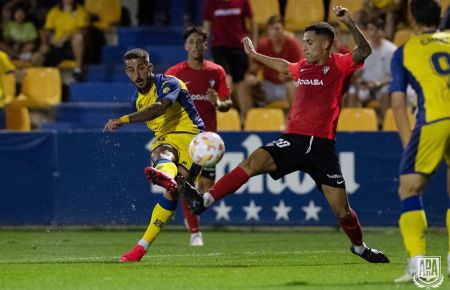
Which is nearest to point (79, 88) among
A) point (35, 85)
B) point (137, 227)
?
point (35, 85)

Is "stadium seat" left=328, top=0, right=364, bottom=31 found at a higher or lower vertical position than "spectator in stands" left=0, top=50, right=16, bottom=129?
higher

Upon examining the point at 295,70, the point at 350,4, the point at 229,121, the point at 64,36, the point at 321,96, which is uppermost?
the point at 295,70

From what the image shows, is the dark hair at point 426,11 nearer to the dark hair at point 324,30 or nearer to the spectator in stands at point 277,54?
the dark hair at point 324,30

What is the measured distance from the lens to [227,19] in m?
17.5

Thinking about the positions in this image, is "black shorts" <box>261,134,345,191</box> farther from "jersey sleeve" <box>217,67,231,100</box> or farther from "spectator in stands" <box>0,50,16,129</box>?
"spectator in stands" <box>0,50,16,129</box>

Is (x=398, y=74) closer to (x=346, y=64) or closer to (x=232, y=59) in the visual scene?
(x=346, y=64)

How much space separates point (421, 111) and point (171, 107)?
131 inches

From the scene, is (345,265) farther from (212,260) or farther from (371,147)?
(371,147)

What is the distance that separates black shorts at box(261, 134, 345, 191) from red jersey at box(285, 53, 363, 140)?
0.10 m

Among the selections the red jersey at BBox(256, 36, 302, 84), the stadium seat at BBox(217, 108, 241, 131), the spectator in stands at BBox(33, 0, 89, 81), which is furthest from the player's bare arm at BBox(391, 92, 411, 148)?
the spectator in stands at BBox(33, 0, 89, 81)

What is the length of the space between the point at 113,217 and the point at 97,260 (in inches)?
182

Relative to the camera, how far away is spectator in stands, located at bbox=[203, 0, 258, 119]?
Answer: 17266 mm

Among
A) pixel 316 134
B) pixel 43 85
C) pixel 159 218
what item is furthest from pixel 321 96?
pixel 43 85

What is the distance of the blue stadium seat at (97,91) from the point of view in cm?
1838
